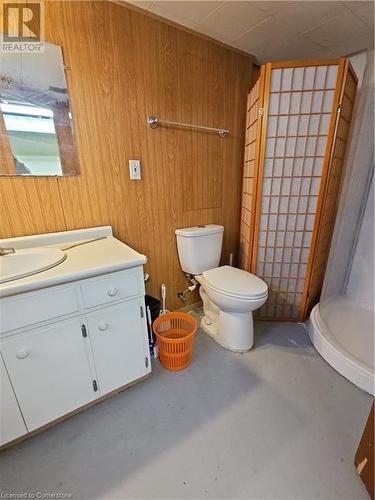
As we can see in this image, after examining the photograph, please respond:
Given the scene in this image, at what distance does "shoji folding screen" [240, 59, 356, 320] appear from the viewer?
4.72 feet

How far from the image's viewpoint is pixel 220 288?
58.2 inches

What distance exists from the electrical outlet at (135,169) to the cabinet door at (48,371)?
0.97m

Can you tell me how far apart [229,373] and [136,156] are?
1.53 metres

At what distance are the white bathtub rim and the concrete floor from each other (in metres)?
A: 0.05

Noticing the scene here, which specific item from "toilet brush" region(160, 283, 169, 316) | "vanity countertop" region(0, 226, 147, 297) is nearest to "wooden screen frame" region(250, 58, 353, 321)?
"toilet brush" region(160, 283, 169, 316)

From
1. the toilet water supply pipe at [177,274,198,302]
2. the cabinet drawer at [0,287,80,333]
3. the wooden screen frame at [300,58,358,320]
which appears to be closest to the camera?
the cabinet drawer at [0,287,80,333]

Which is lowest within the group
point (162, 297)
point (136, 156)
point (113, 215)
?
point (162, 297)

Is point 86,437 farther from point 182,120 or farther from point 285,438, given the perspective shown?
point 182,120

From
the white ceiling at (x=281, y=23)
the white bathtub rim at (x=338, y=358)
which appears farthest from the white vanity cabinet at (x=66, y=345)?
the white ceiling at (x=281, y=23)

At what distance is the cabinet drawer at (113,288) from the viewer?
1.02 m

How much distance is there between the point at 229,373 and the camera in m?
1.44

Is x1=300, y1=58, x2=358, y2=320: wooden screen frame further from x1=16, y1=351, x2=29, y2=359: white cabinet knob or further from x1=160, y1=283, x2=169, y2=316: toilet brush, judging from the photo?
x1=16, y1=351, x2=29, y2=359: white cabinet knob

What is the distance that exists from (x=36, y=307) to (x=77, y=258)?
279mm

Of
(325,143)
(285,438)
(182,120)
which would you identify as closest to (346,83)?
(325,143)
